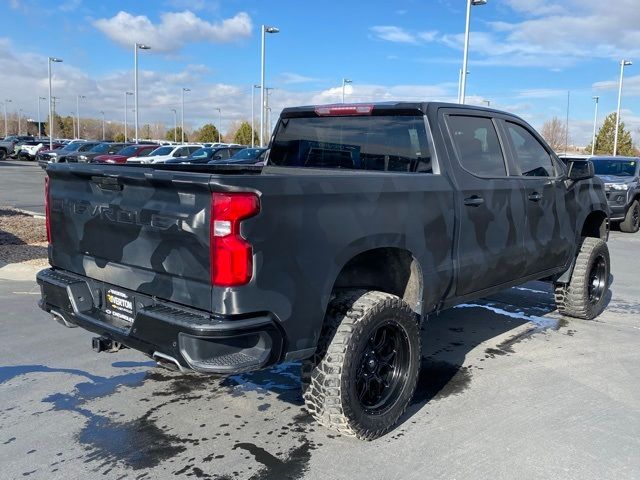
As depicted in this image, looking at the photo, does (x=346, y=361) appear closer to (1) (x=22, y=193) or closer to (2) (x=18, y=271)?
(2) (x=18, y=271)

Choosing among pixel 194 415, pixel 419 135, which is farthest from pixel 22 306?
pixel 419 135

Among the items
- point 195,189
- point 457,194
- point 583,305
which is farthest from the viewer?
point 583,305

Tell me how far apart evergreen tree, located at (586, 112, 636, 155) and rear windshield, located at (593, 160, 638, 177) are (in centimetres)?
4110

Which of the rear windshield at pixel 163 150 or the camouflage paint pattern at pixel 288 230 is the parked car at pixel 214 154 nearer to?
the rear windshield at pixel 163 150

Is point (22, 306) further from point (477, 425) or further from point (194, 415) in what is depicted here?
point (477, 425)

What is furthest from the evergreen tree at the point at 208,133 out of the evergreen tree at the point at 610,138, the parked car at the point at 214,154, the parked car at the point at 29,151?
the parked car at the point at 214,154

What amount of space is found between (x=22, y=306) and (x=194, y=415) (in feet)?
11.7

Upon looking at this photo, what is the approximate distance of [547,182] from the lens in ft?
17.0

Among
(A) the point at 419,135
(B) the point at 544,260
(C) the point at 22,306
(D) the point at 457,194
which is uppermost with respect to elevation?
(A) the point at 419,135

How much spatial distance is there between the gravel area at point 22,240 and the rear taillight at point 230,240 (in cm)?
632

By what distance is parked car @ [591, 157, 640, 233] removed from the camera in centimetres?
1438

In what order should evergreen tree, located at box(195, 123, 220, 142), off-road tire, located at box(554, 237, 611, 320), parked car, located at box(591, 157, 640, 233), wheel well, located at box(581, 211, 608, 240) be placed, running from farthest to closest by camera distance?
evergreen tree, located at box(195, 123, 220, 142) < parked car, located at box(591, 157, 640, 233) < wheel well, located at box(581, 211, 608, 240) < off-road tire, located at box(554, 237, 611, 320)

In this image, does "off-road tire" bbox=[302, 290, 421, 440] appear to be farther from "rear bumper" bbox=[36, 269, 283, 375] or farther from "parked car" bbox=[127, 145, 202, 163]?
"parked car" bbox=[127, 145, 202, 163]

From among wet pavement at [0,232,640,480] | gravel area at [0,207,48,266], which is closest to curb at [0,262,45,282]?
gravel area at [0,207,48,266]
